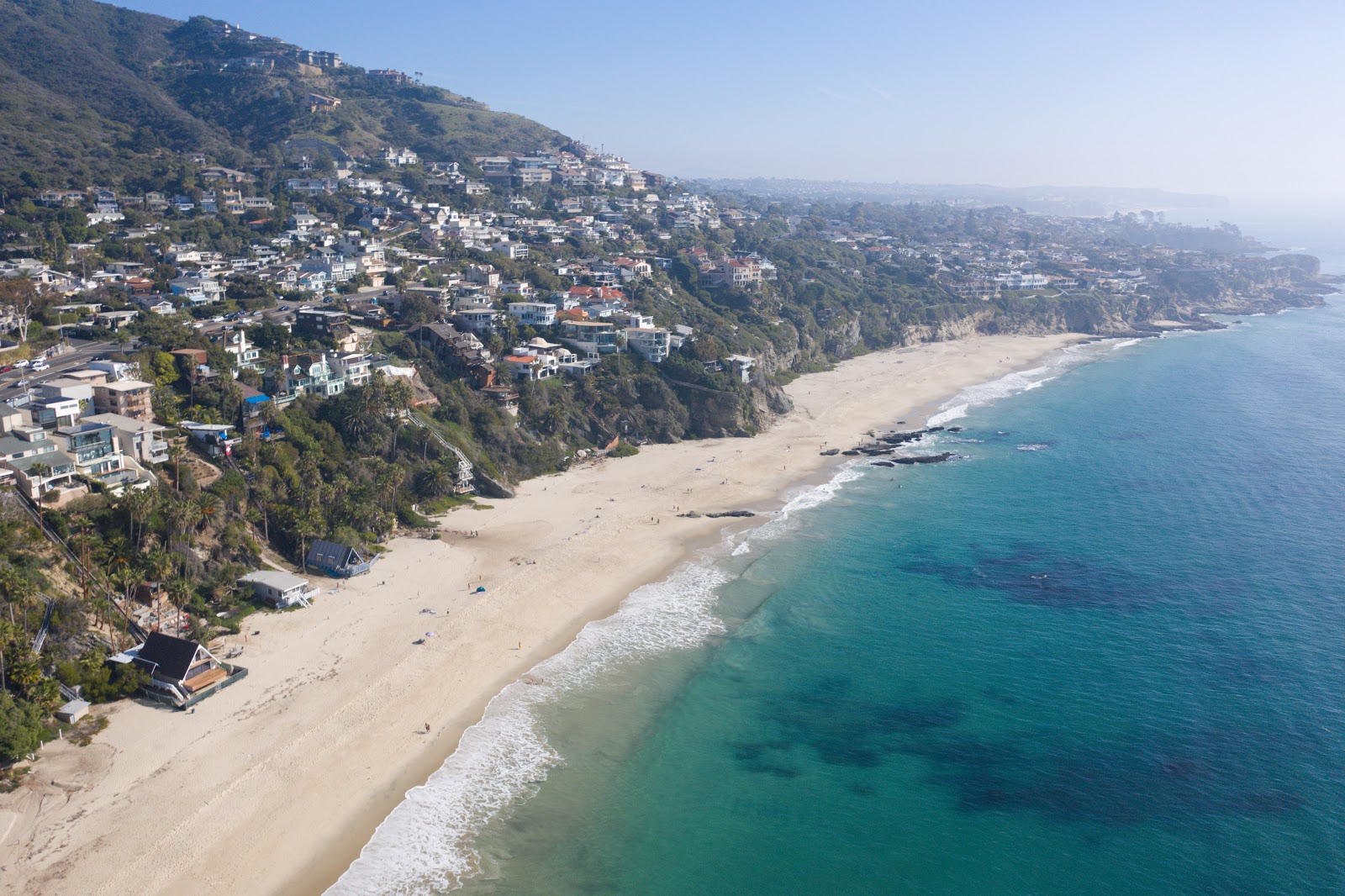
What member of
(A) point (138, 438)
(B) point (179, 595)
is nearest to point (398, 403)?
(A) point (138, 438)

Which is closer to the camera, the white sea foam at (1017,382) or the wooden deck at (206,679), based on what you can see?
the wooden deck at (206,679)

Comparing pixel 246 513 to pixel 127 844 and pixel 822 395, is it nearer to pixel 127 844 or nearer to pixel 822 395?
pixel 127 844

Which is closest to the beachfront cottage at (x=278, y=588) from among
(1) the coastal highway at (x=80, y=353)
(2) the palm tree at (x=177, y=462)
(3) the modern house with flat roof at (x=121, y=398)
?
(2) the palm tree at (x=177, y=462)

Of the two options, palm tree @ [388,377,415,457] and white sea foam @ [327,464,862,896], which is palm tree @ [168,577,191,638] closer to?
white sea foam @ [327,464,862,896]

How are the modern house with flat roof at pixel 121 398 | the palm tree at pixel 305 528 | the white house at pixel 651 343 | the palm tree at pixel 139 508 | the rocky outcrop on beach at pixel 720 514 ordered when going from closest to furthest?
1. the palm tree at pixel 139 508
2. the palm tree at pixel 305 528
3. the modern house with flat roof at pixel 121 398
4. the rocky outcrop on beach at pixel 720 514
5. the white house at pixel 651 343

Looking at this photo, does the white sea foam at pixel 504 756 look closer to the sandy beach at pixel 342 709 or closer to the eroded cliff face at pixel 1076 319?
the sandy beach at pixel 342 709

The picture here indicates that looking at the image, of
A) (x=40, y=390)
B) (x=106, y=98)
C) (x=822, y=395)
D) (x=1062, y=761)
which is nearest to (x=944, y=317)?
(x=822, y=395)
